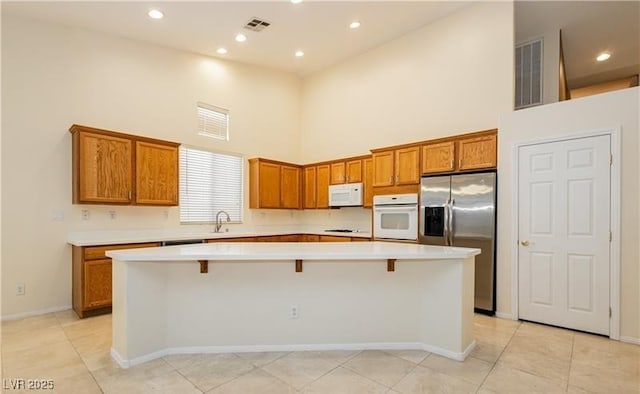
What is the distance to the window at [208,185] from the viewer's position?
536cm

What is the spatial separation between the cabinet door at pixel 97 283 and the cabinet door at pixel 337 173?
3.75 m

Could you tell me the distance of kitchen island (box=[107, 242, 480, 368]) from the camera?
8.88ft

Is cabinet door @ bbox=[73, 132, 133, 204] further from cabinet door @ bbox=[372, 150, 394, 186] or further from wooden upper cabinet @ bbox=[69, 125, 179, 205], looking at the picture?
cabinet door @ bbox=[372, 150, 394, 186]

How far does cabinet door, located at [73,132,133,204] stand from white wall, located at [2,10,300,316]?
1.28 ft

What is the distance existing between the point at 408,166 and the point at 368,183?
0.95 m

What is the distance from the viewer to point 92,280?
3.78m

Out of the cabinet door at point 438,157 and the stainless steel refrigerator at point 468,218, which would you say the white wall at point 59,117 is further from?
the stainless steel refrigerator at point 468,218

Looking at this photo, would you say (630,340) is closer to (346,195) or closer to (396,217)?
(396,217)

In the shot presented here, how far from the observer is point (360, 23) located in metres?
4.88

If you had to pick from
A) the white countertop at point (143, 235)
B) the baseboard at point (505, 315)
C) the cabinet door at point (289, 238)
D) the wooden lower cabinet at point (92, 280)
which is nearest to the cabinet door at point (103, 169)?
the white countertop at point (143, 235)

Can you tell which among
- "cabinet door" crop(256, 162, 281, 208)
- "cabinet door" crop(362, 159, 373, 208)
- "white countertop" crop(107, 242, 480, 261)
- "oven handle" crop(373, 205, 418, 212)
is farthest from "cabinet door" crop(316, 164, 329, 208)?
"white countertop" crop(107, 242, 480, 261)

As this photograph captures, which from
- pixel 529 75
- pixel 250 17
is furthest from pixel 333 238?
pixel 529 75

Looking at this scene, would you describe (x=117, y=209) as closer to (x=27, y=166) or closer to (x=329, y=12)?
(x=27, y=166)

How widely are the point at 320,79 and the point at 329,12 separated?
2181 mm
